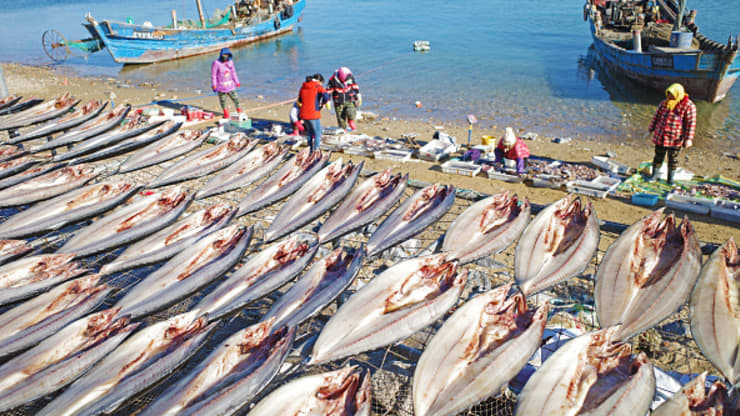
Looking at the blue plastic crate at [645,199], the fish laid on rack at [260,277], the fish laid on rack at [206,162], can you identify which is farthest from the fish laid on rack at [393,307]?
the blue plastic crate at [645,199]

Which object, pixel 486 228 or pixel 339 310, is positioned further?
pixel 486 228

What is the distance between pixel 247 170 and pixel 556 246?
372cm

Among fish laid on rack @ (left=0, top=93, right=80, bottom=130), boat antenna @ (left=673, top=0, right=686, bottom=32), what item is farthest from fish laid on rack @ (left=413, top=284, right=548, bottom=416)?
boat antenna @ (left=673, top=0, right=686, bottom=32)

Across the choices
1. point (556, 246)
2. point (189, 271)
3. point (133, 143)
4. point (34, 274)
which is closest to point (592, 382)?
point (556, 246)

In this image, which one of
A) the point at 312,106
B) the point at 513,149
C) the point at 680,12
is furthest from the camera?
the point at 680,12

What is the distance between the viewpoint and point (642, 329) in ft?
9.02

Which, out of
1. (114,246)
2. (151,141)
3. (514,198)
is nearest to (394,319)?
(514,198)

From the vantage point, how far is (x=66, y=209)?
4.87 m

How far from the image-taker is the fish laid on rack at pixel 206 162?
Answer: 5371mm

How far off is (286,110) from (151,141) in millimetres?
11446

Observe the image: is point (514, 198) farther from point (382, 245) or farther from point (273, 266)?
point (273, 266)

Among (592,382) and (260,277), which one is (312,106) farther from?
(592,382)

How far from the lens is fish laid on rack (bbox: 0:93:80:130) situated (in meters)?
7.75

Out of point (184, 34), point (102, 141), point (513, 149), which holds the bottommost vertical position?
point (513, 149)
